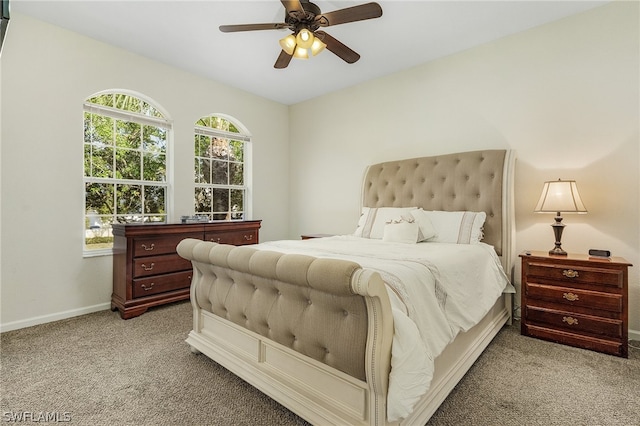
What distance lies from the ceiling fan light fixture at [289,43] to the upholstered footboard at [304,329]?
63.2 inches

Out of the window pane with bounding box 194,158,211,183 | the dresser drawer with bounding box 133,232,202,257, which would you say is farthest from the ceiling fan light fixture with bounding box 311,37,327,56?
the window pane with bounding box 194,158,211,183

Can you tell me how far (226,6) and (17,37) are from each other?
191 centimetres

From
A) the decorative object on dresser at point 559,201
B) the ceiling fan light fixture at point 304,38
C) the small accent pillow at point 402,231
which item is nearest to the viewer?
the ceiling fan light fixture at point 304,38

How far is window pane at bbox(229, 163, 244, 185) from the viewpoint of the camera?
4621 millimetres

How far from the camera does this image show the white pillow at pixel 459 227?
2.88 metres

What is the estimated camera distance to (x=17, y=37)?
2766 millimetres

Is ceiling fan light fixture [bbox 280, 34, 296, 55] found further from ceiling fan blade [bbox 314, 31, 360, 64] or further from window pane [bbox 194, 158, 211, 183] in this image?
window pane [bbox 194, 158, 211, 183]

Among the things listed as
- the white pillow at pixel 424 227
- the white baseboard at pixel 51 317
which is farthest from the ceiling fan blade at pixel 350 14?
the white baseboard at pixel 51 317

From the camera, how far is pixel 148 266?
3.17 m

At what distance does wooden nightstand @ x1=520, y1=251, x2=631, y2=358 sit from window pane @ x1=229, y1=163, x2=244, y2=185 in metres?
3.72

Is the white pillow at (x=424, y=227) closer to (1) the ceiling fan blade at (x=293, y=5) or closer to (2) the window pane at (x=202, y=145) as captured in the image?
(1) the ceiling fan blade at (x=293, y=5)

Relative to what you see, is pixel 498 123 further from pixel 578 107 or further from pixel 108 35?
pixel 108 35

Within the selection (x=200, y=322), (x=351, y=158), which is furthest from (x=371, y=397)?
(x=351, y=158)

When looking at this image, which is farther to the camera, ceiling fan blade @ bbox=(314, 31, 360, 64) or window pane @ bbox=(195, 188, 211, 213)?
window pane @ bbox=(195, 188, 211, 213)
